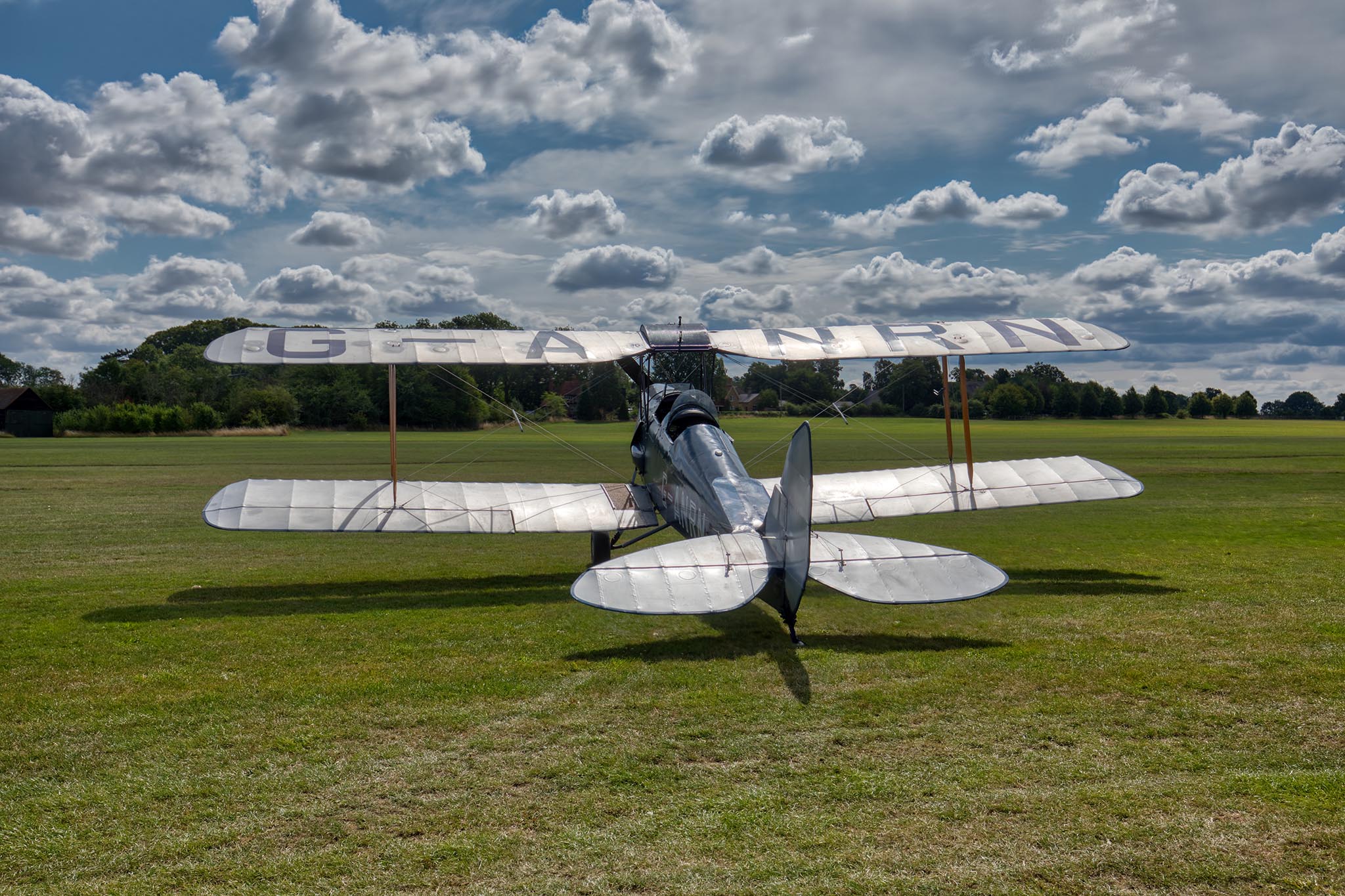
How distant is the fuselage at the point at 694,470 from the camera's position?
772 centimetres

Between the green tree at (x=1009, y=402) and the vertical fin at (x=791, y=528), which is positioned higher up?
the green tree at (x=1009, y=402)

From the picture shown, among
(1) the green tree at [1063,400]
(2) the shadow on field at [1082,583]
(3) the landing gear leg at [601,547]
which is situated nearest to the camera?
(2) the shadow on field at [1082,583]

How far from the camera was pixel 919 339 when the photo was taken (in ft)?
35.0

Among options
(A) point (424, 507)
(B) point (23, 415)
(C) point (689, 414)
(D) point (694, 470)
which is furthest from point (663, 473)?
(B) point (23, 415)

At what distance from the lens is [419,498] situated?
1020cm

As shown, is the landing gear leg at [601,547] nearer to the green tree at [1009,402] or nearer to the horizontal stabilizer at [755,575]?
the horizontal stabilizer at [755,575]

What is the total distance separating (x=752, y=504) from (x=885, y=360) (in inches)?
154

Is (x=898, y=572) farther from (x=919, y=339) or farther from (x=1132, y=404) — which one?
(x=1132, y=404)

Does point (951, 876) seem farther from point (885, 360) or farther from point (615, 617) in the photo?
point (885, 360)

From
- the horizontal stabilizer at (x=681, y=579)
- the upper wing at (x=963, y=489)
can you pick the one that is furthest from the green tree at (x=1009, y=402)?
the horizontal stabilizer at (x=681, y=579)

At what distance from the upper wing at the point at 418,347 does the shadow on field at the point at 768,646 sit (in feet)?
11.8

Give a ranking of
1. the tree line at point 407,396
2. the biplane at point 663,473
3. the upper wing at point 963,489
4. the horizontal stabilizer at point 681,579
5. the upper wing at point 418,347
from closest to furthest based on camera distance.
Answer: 1. the horizontal stabilizer at point 681,579
2. the biplane at point 663,473
3. the upper wing at point 418,347
4. the upper wing at point 963,489
5. the tree line at point 407,396

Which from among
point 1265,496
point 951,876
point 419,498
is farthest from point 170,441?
point 951,876

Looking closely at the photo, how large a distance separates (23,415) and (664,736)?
250ft
